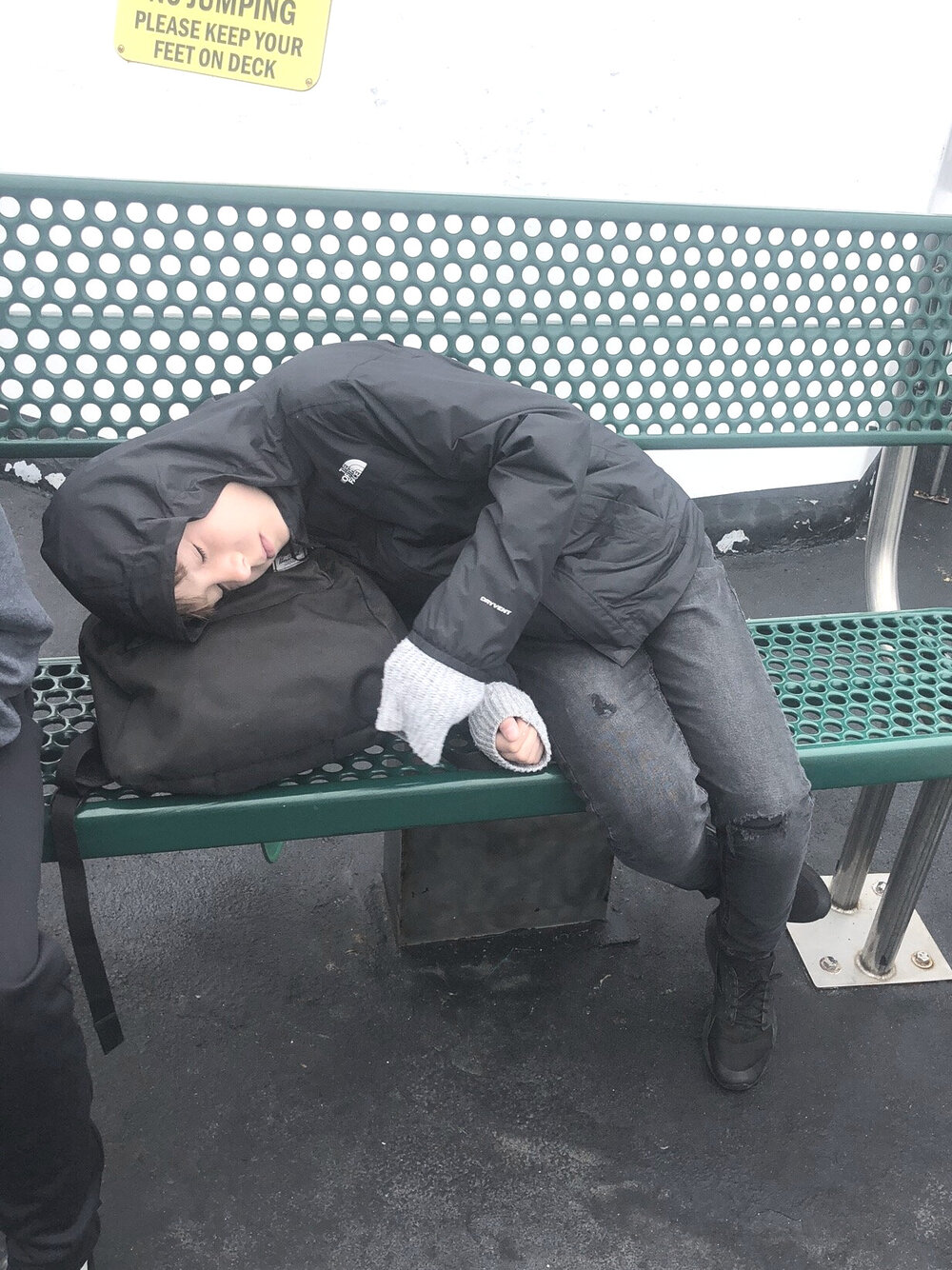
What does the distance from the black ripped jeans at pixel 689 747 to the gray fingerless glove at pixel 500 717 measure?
0.06 metres

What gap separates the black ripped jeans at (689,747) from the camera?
175cm

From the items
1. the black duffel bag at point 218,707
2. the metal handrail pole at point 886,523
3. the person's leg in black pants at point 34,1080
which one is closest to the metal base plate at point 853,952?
the metal handrail pole at point 886,523

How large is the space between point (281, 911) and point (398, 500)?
3.42 feet

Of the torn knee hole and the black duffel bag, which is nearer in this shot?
the black duffel bag

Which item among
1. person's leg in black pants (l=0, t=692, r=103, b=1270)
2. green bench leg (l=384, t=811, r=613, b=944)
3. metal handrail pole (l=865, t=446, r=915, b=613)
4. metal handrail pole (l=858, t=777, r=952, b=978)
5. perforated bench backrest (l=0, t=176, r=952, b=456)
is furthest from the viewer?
metal handrail pole (l=865, t=446, r=915, b=613)

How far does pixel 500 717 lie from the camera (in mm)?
1681

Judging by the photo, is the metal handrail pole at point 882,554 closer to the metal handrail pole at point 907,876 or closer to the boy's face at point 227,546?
the metal handrail pole at point 907,876

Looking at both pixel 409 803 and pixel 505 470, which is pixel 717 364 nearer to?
pixel 505 470

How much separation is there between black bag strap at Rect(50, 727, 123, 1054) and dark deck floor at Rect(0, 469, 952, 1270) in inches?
18.2

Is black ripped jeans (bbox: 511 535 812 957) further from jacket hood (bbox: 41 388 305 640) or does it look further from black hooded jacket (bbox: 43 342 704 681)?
jacket hood (bbox: 41 388 305 640)

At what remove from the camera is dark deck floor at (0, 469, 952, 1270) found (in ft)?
5.84

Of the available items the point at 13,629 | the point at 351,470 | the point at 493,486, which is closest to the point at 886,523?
the point at 493,486

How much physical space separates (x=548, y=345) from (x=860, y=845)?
1.16 m

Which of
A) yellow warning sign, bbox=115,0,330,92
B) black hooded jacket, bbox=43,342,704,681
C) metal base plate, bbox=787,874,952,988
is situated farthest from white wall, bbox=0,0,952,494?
metal base plate, bbox=787,874,952,988
